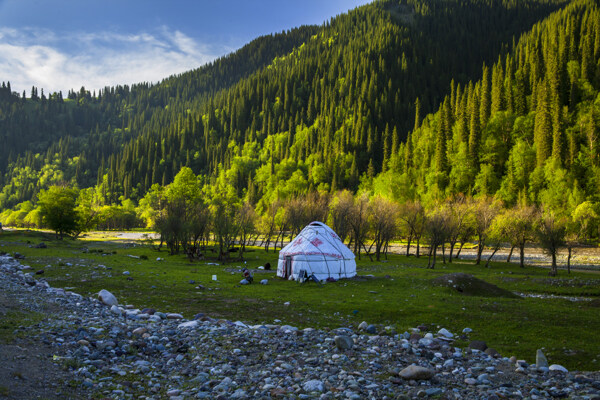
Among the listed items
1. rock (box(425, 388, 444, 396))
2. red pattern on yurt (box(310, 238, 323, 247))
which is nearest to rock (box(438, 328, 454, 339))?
rock (box(425, 388, 444, 396))

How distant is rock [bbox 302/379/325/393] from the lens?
725 cm

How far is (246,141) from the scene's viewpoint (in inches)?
7239

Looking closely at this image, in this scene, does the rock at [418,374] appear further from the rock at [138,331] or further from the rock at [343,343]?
the rock at [138,331]

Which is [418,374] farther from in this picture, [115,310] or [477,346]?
[115,310]

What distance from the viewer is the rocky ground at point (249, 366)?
7.08 m

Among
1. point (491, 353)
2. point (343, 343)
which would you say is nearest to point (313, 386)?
point (343, 343)

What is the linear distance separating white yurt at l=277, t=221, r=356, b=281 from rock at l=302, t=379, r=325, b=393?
20540mm

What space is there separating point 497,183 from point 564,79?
3753cm

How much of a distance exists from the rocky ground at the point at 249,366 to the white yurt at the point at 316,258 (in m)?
16.5

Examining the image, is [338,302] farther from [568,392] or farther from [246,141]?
[246,141]

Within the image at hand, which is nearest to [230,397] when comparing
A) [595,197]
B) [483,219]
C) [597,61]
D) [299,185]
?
[483,219]

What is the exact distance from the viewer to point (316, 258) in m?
28.7

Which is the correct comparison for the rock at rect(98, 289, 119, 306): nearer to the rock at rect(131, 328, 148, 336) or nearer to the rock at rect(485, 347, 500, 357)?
the rock at rect(131, 328, 148, 336)

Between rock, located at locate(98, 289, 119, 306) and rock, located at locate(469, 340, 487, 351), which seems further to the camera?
rock, located at locate(98, 289, 119, 306)
